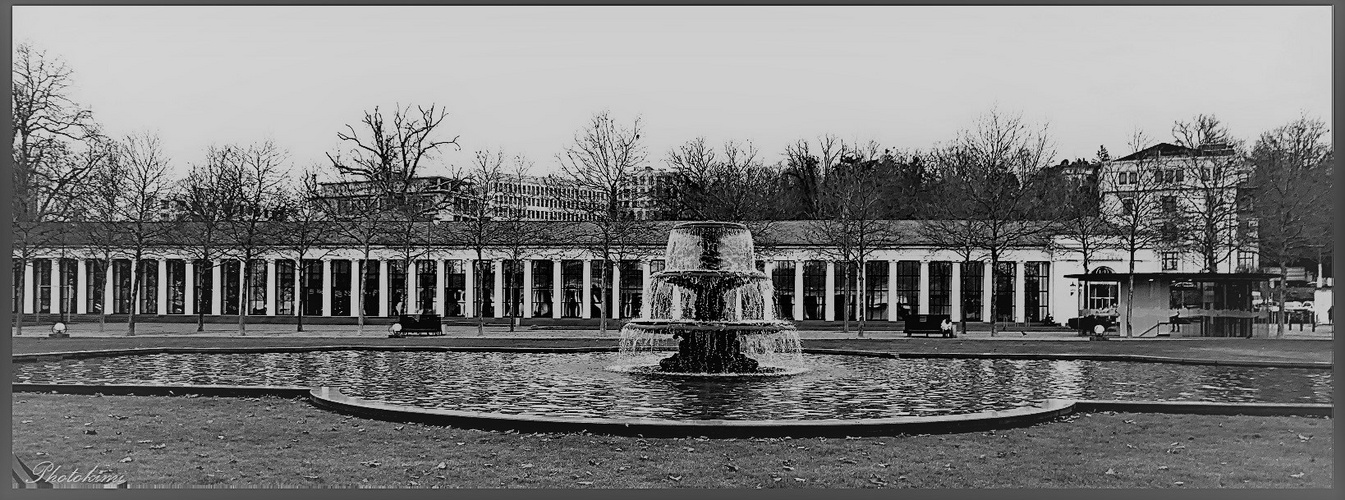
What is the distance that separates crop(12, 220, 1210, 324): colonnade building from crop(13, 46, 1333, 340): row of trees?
1.10 meters

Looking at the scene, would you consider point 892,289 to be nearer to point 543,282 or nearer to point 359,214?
point 543,282

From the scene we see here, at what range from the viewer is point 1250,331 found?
3984 centimetres

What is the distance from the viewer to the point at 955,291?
63562 mm

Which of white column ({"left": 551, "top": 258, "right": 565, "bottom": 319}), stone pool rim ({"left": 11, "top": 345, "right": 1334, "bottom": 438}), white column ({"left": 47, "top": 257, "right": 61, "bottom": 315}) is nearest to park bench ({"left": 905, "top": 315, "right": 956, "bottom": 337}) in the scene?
stone pool rim ({"left": 11, "top": 345, "right": 1334, "bottom": 438})

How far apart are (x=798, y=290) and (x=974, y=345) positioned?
31424 mm

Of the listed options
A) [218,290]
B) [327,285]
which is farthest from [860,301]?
[218,290]

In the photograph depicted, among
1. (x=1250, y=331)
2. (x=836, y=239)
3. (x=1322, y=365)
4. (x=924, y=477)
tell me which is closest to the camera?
(x=924, y=477)

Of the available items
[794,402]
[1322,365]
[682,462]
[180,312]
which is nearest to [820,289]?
[180,312]

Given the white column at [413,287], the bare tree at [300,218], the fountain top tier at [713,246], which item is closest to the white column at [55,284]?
the bare tree at [300,218]

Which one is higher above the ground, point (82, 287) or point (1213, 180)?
point (1213, 180)

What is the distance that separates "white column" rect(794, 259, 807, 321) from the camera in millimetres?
64625

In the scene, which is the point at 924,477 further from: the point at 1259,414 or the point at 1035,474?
the point at 1259,414

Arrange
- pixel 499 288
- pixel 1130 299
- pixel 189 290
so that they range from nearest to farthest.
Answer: pixel 1130 299 < pixel 499 288 < pixel 189 290

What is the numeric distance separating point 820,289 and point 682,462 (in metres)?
55.1
